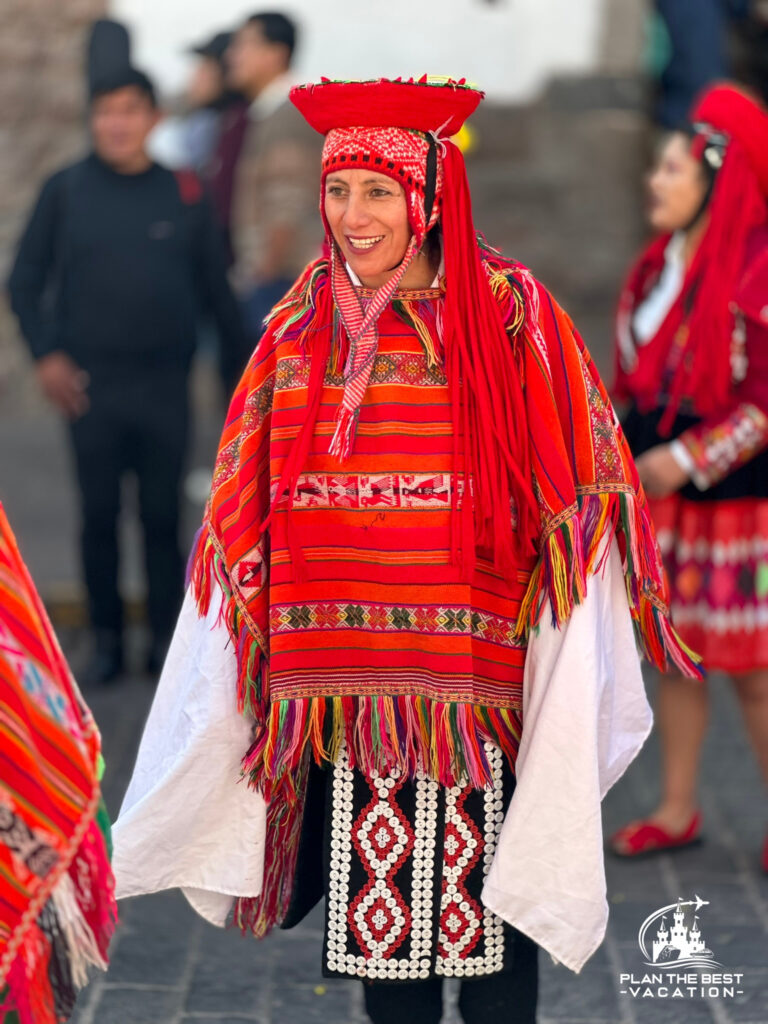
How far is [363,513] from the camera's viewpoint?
265 cm

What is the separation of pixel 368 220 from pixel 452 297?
19 centimetres

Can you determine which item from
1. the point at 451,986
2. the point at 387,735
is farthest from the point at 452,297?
the point at 451,986

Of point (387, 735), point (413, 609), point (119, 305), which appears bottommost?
point (387, 735)

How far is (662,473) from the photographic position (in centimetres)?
389

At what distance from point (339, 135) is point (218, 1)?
6.52 meters

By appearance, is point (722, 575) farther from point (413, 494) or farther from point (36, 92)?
point (36, 92)

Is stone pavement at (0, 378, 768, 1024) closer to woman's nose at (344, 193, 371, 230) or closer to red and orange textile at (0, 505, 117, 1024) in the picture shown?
red and orange textile at (0, 505, 117, 1024)

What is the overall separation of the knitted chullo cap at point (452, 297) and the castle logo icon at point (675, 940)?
144 centimetres

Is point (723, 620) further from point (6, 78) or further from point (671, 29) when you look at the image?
point (6, 78)

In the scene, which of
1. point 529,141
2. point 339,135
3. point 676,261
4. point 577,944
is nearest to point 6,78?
point 529,141

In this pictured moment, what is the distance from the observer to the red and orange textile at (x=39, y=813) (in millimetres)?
2096

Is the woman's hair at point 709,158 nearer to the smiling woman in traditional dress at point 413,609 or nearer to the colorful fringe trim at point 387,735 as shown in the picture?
the smiling woman in traditional dress at point 413,609

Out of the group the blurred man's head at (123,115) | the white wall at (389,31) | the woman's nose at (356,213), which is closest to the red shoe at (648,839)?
the woman's nose at (356,213)

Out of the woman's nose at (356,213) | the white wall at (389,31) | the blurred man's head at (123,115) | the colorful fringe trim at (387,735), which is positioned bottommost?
the colorful fringe trim at (387,735)
